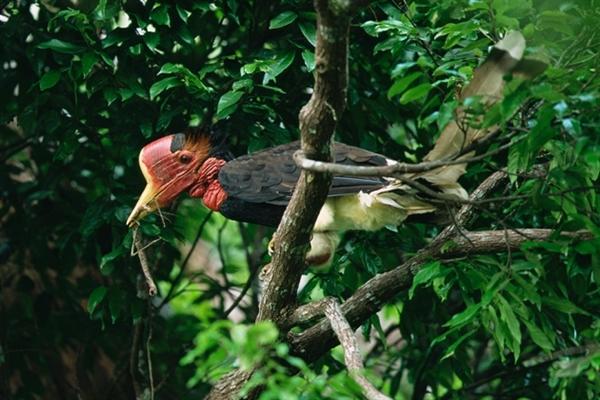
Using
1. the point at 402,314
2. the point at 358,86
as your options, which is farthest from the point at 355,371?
the point at 358,86

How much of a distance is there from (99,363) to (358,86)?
2.13 m

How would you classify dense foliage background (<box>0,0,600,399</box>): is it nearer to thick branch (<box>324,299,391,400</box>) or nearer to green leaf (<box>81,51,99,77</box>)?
green leaf (<box>81,51,99,77</box>)

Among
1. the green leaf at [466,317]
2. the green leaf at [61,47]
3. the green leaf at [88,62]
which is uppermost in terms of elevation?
the green leaf at [61,47]

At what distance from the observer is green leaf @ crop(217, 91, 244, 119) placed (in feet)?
13.3

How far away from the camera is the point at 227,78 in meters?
4.52

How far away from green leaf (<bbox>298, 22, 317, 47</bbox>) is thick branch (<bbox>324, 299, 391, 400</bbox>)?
1.14 metres

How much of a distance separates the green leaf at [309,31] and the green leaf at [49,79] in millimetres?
973

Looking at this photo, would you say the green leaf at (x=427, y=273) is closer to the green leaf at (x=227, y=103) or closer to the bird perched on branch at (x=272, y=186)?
the bird perched on branch at (x=272, y=186)

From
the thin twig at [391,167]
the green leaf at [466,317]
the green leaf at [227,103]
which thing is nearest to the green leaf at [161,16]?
the green leaf at [227,103]

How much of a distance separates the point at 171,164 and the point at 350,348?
1.48 meters

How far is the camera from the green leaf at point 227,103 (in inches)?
159

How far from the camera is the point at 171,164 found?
4367 mm

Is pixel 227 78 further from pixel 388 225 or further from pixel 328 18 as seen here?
pixel 328 18

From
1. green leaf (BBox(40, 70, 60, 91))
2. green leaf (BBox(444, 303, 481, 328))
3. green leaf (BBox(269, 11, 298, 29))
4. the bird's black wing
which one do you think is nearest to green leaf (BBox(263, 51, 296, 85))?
green leaf (BBox(269, 11, 298, 29))
